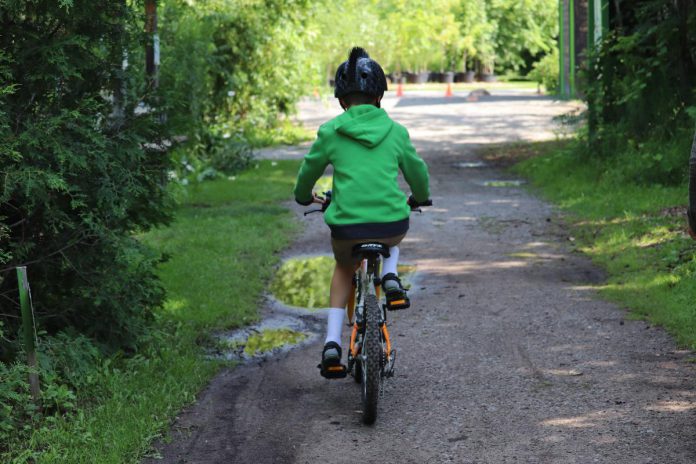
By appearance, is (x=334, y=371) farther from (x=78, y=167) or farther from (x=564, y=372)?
(x=78, y=167)

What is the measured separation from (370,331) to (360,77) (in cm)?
135

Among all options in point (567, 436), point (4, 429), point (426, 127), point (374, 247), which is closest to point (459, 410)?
point (567, 436)

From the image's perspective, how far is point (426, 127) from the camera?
2530cm

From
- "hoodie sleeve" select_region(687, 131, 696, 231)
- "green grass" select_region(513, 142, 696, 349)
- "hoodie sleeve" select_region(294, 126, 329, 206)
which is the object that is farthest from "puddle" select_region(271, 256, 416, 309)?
"hoodie sleeve" select_region(687, 131, 696, 231)

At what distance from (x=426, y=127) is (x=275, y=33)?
6018 millimetres

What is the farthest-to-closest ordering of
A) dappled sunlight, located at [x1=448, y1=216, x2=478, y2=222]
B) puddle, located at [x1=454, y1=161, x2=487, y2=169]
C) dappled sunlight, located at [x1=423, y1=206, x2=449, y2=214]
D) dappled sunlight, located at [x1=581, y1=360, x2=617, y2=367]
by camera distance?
puddle, located at [x1=454, y1=161, x2=487, y2=169] < dappled sunlight, located at [x1=423, y1=206, x2=449, y2=214] < dappled sunlight, located at [x1=448, y1=216, x2=478, y2=222] < dappled sunlight, located at [x1=581, y1=360, x2=617, y2=367]

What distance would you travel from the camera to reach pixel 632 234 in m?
10.2

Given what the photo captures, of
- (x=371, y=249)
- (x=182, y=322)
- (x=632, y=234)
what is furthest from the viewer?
(x=632, y=234)

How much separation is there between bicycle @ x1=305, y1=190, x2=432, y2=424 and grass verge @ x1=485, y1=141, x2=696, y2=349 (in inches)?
90.0

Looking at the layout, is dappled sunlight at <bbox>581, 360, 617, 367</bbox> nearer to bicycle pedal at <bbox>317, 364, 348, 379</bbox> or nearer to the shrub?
bicycle pedal at <bbox>317, 364, 348, 379</bbox>

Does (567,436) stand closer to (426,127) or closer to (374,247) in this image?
(374,247)

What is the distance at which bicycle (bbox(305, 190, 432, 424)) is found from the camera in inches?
206

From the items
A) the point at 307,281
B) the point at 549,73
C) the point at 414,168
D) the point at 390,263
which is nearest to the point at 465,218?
the point at 307,281

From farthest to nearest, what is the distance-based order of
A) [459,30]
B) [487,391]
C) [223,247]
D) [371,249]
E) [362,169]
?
[459,30] < [223,247] < [487,391] < [362,169] < [371,249]
